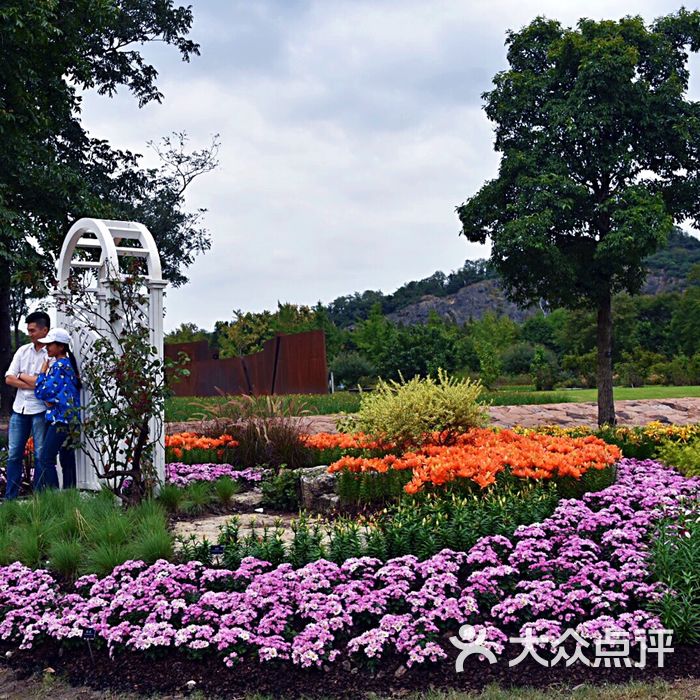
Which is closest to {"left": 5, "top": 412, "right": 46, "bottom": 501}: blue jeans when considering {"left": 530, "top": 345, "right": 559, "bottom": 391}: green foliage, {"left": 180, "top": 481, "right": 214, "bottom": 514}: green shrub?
{"left": 180, "top": 481, "right": 214, "bottom": 514}: green shrub

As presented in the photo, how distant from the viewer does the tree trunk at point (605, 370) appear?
11.9m

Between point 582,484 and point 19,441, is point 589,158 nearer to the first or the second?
point 582,484

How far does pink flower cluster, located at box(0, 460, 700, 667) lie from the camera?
343 cm

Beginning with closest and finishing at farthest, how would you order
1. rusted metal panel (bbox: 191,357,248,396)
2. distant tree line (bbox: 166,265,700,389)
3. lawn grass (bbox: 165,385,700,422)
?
lawn grass (bbox: 165,385,700,422), rusted metal panel (bbox: 191,357,248,396), distant tree line (bbox: 166,265,700,389)

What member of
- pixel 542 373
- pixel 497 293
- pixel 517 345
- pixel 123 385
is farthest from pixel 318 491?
pixel 497 293

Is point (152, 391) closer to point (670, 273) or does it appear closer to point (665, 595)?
point (665, 595)

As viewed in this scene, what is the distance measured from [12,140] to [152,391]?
7.39 metres

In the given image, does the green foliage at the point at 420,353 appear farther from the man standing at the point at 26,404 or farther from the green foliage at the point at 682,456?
the man standing at the point at 26,404

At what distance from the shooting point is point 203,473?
677 cm

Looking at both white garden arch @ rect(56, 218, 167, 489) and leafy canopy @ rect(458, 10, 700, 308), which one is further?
leafy canopy @ rect(458, 10, 700, 308)

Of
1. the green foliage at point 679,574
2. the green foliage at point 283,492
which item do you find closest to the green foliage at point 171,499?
the green foliage at point 283,492

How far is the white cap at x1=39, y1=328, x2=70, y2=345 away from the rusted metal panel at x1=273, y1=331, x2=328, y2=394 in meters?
13.5

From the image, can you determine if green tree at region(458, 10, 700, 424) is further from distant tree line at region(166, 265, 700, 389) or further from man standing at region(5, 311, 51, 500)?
distant tree line at region(166, 265, 700, 389)

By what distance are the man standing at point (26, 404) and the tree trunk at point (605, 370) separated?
7.87 m
